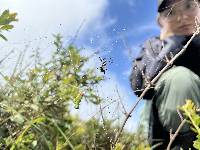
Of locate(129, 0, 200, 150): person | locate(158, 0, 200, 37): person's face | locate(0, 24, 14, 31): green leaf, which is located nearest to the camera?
locate(0, 24, 14, 31): green leaf

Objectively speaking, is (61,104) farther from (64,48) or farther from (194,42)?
(194,42)

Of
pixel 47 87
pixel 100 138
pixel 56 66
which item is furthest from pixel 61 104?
pixel 100 138

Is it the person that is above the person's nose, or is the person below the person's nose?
below

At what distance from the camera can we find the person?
238 cm

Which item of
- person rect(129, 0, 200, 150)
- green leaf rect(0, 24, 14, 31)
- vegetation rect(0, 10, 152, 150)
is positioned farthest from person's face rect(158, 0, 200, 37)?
green leaf rect(0, 24, 14, 31)

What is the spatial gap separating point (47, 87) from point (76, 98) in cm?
50

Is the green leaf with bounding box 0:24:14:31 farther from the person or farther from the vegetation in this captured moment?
the person

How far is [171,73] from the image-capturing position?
2.47 m

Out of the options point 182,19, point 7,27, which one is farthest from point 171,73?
point 7,27

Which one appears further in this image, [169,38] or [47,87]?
[169,38]

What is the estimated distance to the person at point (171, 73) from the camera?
238 centimetres

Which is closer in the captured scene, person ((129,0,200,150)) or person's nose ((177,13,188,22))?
person ((129,0,200,150))

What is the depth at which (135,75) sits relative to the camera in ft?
8.91

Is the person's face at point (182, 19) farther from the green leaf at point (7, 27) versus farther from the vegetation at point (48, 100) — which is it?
the green leaf at point (7, 27)
